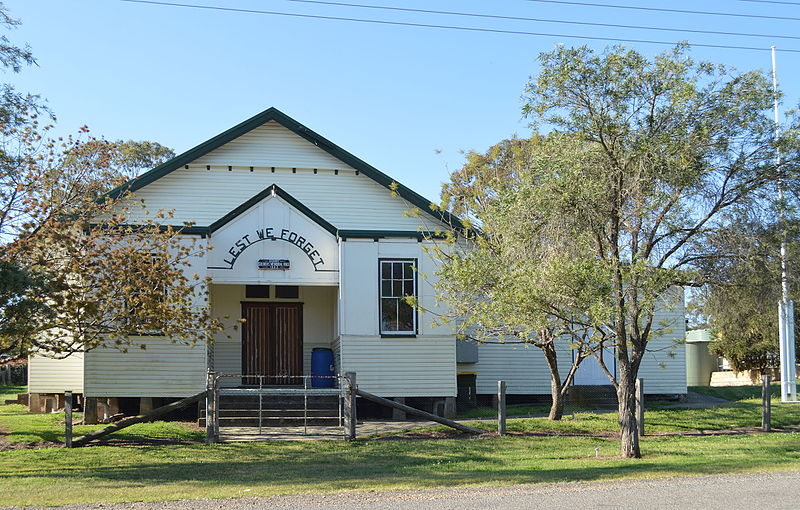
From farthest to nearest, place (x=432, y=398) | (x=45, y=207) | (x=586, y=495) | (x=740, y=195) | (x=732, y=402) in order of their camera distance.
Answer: (x=732, y=402) → (x=432, y=398) → (x=45, y=207) → (x=740, y=195) → (x=586, y=495)

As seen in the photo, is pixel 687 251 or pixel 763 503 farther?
pixel 687 251

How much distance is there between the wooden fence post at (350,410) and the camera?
1830 centimetres

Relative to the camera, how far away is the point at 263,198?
71.1ft

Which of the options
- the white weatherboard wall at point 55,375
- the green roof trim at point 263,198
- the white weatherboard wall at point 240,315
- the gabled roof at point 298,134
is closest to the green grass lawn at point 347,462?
the white weatherboard wall at point 55,375

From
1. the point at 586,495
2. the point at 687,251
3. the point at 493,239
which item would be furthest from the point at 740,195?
the point at 586,495

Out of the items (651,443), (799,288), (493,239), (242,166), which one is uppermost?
(242,166)

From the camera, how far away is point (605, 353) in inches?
1024

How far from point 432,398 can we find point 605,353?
643 centimetres

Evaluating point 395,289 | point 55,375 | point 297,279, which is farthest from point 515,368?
point 55,375

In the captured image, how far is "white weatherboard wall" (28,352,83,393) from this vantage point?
2155 cm

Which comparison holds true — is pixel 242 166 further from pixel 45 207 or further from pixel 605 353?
pixel 605 353

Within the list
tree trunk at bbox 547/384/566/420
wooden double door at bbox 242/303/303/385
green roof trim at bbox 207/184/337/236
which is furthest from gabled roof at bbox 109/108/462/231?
tree trunk at bbox 547/384/566/420

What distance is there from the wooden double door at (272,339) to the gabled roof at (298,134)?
13.5ft

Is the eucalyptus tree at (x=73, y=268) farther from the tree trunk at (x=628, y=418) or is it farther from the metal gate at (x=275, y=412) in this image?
the tree trunk at (x=628, y=418)
